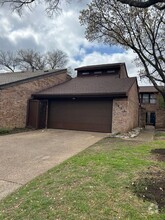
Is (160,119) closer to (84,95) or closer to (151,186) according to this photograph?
(84,95)

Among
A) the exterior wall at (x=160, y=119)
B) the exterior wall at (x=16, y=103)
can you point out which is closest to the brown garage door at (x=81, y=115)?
the exterior wall at (x=16, y=103)

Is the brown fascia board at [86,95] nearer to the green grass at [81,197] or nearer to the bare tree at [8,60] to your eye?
the green grass at [81,197]

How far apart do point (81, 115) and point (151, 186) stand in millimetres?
11450

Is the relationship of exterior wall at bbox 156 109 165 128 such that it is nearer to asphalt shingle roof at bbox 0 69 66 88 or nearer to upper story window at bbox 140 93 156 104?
upper story window at bbox 140 93 156 104

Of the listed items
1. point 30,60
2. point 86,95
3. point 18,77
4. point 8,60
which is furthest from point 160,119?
point 8,60

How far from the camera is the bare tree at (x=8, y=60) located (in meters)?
40.9

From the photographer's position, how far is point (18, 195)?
387 centimetres

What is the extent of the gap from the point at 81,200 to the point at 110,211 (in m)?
A: 0.56

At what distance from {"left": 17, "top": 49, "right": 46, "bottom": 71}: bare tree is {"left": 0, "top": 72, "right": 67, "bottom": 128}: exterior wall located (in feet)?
82.4

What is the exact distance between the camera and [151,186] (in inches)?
167

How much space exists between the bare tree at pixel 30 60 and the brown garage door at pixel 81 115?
26096 mm

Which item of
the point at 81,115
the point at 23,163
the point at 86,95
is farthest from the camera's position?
the point at 81,115

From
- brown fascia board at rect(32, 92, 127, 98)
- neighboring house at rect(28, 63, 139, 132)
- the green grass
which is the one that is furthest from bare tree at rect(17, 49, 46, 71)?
the green grass

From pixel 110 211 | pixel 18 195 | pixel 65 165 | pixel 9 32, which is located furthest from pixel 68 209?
pixel 9 32
